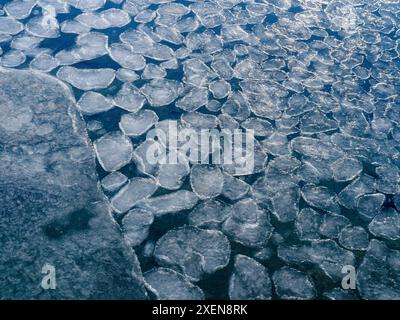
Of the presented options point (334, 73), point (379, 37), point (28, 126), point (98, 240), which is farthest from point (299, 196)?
point (379, 37)

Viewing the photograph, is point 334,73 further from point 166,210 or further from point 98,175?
point 98,175

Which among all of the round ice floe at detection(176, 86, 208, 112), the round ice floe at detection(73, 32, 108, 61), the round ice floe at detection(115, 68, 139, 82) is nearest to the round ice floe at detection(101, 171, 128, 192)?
the round ice floe at detection(176, 86, 208, 112)

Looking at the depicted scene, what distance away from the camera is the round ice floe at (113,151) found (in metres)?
1.60

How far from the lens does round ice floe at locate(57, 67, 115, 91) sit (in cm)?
192

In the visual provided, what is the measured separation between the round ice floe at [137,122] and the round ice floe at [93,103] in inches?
5.0

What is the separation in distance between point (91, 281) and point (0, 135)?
0.87 meters

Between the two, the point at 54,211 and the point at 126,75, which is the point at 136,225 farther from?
the point at 126,75

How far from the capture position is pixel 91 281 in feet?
4.08

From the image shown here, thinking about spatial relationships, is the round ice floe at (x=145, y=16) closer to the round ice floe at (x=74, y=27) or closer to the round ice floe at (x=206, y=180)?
the round ice floe at (x=74, y=27)

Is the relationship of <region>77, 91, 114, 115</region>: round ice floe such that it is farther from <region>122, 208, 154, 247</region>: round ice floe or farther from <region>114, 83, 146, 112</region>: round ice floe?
<region>122, 208, 154, 247</region>: round ice floe

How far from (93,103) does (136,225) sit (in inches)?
30.9

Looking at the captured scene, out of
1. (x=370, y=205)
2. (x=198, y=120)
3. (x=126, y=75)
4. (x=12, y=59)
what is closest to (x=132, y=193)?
(x=198, y=120)

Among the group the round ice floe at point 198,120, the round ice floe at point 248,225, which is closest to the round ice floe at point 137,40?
the round ice floe at point 198,120

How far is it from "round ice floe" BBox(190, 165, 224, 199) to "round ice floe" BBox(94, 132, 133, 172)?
328mm
